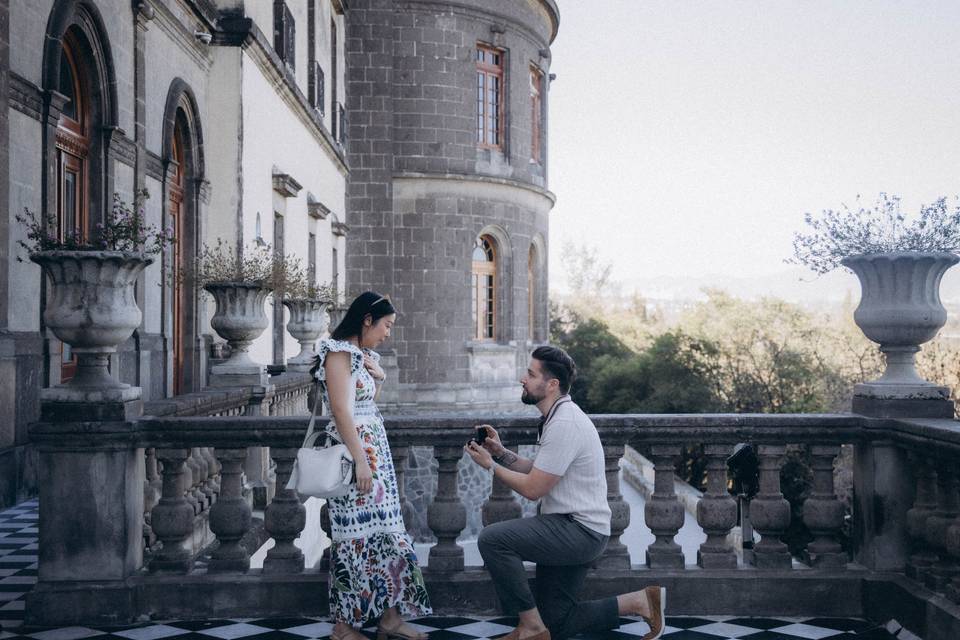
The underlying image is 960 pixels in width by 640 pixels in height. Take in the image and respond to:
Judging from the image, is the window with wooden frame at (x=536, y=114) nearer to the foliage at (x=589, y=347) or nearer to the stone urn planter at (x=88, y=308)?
the stone urn planter at (x=88, y=308)

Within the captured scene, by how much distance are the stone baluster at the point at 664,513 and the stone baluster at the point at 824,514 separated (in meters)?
0.73

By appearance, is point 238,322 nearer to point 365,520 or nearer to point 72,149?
point 72,149

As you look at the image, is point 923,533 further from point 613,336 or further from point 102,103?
point 613,336

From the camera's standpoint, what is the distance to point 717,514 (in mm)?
5488

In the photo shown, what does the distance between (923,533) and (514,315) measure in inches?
793

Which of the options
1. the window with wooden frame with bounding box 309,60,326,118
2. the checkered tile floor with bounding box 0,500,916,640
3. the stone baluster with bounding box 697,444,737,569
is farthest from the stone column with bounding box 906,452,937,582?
the window with wooden frame with bounding box 309,60,326,118

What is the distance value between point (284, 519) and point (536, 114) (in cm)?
2330

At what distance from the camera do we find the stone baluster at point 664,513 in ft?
18.0

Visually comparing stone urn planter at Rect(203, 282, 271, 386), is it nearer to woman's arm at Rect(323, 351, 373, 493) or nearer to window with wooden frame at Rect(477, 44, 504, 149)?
woman's arm at Rect(323, 351, 373, 493)

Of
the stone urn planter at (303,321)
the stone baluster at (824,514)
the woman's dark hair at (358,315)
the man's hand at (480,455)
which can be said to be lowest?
the stone baluster at (824,514)

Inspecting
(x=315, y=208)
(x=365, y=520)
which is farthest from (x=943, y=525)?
(x=315, y=208)

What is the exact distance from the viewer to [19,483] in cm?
851

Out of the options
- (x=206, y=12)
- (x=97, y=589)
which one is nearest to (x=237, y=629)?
(x=97, y=589)

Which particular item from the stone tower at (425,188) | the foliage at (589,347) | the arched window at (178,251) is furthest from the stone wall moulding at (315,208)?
the foliage at (589,347)
